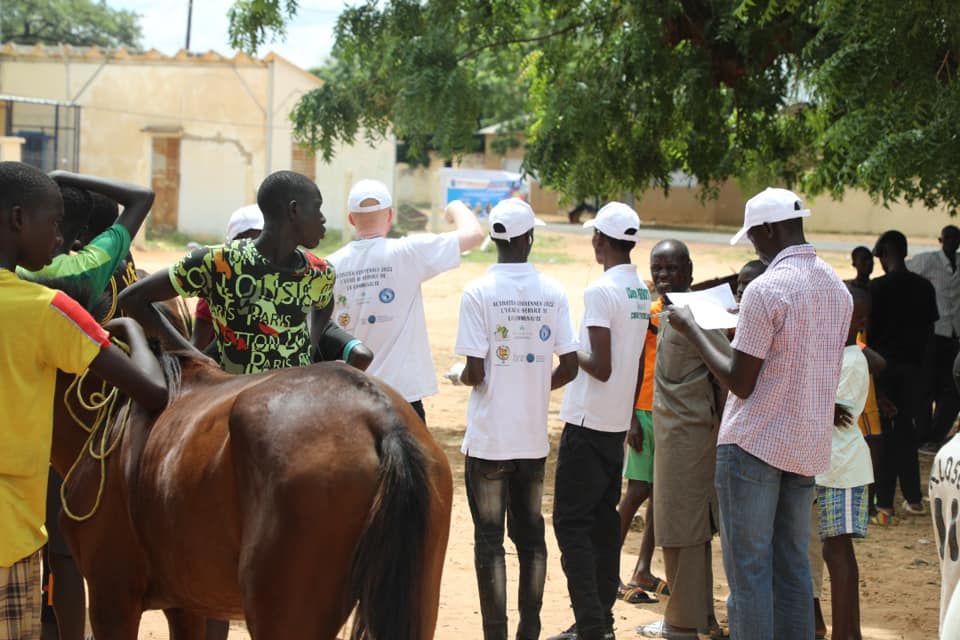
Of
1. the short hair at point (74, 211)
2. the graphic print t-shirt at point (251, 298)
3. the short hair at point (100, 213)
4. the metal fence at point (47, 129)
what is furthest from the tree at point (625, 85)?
the metal fence at point (47, 129)

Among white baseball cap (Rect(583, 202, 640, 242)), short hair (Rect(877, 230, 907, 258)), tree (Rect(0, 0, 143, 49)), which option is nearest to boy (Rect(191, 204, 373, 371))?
white baseball cap (Rect(583, 202, 640, 242))

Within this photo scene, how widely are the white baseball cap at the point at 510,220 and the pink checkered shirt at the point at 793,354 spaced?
46.6 inches

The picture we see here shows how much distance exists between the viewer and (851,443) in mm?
5492

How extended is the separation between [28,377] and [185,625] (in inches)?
56.4

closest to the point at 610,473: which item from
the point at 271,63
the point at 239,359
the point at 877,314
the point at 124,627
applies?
the point at 239,359

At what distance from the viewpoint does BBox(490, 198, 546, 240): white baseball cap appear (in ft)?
16.6

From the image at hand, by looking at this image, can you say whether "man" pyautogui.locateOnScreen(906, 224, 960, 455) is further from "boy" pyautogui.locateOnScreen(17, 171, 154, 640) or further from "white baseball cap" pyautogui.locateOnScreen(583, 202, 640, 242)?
"boy" pyautogui.locateOnScreen(17, 171, 154, 640)

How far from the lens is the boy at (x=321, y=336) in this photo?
450cm

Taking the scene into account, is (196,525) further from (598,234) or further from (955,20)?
(955,20)

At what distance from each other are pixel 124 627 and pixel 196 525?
2.03 feet

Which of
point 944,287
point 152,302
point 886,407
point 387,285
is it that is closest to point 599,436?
point 387,285

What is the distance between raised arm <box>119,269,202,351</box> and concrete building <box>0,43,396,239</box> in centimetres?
2760

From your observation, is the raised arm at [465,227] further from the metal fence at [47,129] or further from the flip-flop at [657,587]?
the metal fence at [47,129]

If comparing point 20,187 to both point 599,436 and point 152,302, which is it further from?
point 599,436
